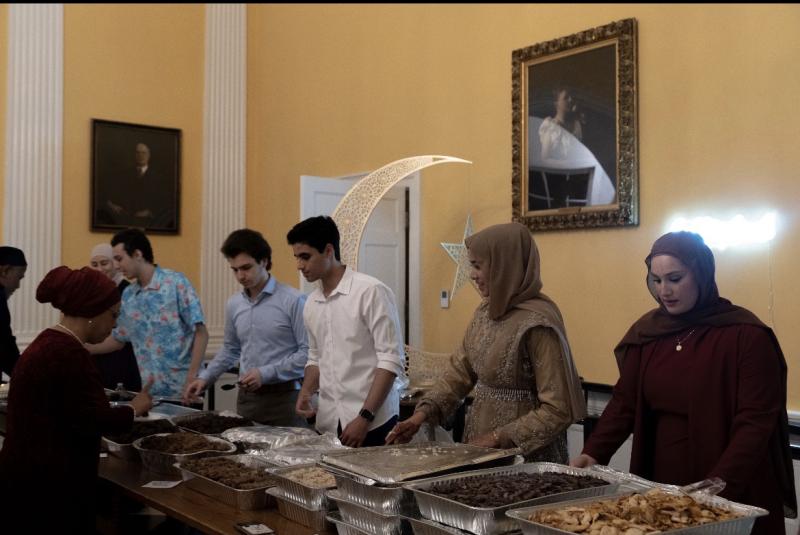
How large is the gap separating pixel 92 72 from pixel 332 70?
184 centimetres

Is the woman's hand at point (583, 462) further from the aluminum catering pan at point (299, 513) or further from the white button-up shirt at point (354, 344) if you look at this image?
the white button-up shirt at point (354, 344)

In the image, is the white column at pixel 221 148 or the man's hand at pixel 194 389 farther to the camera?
the white column at pixel 221 148

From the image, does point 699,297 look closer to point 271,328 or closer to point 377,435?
point 377,435

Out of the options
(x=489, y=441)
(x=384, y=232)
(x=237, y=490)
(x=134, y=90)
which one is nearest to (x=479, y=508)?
(x=489, y=441)

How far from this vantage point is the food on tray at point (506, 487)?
1.68 m

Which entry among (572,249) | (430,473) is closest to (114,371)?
(572,249)

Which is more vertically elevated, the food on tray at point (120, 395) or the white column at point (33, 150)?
the white column at point (33, 150)

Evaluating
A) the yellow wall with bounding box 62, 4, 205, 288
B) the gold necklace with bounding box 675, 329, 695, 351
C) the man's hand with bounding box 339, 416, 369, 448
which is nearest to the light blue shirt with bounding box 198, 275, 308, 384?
the man's hand with bounding box 339, 416, 369, 448

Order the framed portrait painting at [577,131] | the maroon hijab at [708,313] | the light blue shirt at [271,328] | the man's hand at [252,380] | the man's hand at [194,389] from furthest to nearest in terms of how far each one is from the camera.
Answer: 1. the framed portrait painting at [577,131]
2. the light blue shirt at [271,328]
3. the man's hand at [194,389]
4. the man's hand at [252,380]
5. the maroon hijab at [708,313]

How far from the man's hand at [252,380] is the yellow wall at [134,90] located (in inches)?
142

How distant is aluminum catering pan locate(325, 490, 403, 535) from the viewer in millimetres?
1772

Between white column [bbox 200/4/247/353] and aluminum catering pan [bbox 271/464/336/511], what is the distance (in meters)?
4.92

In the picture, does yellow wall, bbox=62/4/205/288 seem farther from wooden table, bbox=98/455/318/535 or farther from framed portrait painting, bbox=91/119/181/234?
wooden table, bbox=98/455/318/535

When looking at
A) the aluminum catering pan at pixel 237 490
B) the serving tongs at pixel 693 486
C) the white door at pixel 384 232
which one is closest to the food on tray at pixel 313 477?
the aluminum catering pan at pixel 237 490
